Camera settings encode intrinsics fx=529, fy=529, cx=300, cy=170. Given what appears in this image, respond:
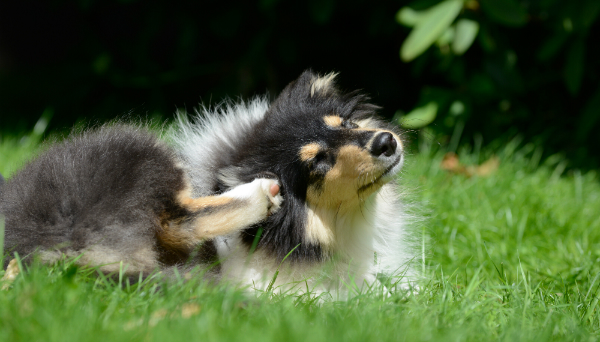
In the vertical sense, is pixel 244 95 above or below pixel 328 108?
below

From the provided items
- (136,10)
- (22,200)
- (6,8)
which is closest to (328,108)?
(22,200)

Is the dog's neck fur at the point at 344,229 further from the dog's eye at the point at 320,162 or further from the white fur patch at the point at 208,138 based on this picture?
the white fur patch at the point at 208,138

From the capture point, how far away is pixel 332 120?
3.12 metres

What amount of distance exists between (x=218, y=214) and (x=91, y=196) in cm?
59

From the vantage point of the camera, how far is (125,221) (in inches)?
Answer: 94.5

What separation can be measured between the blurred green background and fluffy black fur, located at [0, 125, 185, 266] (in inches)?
94.7

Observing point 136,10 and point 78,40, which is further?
point 78,40

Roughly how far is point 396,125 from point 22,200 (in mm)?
2363

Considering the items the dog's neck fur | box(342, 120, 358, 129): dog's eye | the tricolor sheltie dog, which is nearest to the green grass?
the tricolor sheltie dog

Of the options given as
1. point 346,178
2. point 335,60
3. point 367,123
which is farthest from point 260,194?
point 335,60

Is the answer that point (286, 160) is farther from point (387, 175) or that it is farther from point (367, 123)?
point (367, 123)

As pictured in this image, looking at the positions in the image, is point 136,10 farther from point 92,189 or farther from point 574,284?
point 574,284

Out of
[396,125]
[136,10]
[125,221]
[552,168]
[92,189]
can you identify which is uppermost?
[136,10]

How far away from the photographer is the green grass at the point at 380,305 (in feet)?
5.77
